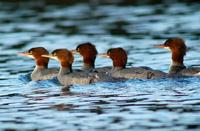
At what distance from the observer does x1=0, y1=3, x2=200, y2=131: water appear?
1310 cm

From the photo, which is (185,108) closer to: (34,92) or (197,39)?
(34,92)

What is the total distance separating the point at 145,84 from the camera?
16719 mm

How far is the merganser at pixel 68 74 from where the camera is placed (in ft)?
56.4

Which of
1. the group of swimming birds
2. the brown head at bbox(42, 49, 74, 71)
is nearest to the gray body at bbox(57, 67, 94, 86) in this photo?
the group of swimming birds

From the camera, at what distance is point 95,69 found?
61.2 ft

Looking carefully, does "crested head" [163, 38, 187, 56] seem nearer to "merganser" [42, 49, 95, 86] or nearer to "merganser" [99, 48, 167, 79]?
"merganser" [99, 48, 167, 79]

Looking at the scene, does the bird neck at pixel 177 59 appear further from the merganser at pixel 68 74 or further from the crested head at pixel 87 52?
the merganser at pixel 68 74

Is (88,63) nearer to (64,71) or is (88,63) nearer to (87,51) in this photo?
(87,51)

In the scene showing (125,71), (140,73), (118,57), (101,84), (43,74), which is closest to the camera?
(101,84)

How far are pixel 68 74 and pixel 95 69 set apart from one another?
1085 millimetres

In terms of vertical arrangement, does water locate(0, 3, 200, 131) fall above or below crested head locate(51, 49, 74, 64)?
below

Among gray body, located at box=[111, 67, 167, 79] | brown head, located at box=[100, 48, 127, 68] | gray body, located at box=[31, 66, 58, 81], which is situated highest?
brown head, located at box=[100, 48, 127, 68]

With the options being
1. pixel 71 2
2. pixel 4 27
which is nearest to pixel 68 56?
pixel 4 27

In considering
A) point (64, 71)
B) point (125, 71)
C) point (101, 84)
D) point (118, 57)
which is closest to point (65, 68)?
point (64, 71)
